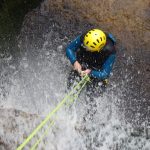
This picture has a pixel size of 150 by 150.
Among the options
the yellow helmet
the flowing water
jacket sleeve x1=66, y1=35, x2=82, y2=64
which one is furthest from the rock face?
the yellow helmet

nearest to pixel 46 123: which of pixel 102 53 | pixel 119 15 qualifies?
pixel 102 53

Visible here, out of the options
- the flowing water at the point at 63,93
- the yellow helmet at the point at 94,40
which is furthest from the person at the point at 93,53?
the flowing water at the point at 63,93

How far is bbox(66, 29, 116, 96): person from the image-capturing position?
696 cm

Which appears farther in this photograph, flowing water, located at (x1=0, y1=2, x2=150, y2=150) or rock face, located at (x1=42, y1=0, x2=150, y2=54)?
rock face, located at (x1=42, y1=0, x2=150, y2=54)

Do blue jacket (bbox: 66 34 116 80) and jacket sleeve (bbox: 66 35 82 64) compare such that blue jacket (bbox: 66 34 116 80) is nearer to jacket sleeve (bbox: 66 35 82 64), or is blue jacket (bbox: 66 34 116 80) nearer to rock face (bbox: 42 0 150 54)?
jacket sleeve (bbox: 66 35 82 64)

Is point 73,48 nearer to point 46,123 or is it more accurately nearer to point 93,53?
point 93,53

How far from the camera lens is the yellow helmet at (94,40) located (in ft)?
22.6

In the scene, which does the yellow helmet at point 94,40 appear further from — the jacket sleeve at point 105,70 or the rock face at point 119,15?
the rock face at point 119,15

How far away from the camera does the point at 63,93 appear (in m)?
8.41

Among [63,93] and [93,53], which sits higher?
[93,53]

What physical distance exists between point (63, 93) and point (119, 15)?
2251mm

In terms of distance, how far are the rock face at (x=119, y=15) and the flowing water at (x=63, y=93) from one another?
0.73ft

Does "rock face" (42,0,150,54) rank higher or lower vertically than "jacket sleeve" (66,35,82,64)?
lower

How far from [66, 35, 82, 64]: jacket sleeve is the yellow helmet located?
37 cm
